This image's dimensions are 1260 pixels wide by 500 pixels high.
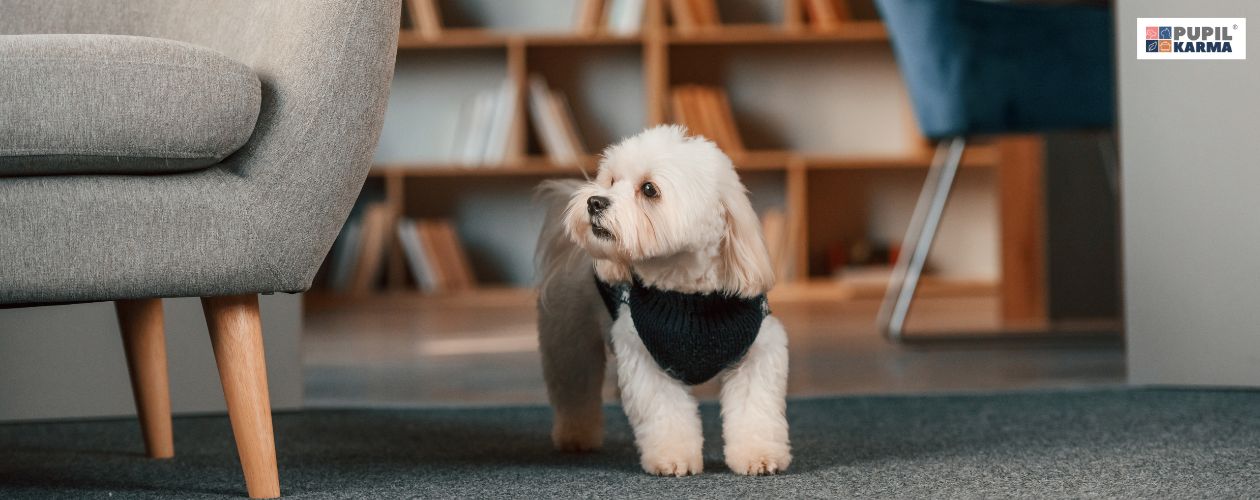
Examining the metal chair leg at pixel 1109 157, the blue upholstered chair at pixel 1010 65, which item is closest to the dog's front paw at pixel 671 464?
the blue upholstered chair at pixel 1010 65

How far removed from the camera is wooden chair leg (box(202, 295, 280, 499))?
1.26 m

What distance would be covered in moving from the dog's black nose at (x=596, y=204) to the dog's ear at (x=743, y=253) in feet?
0.40

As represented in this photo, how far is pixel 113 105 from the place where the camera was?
1150 millimetres

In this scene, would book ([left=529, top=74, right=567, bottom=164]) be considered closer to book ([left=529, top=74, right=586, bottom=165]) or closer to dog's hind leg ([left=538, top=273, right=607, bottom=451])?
book ([left=529, top=74, right=586, bottom=165])

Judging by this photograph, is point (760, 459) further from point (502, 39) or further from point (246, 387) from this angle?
point (502, 39)

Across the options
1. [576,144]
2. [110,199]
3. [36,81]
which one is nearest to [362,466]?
[110,199]

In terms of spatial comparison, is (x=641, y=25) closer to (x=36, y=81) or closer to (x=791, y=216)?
(x=791, y=216)

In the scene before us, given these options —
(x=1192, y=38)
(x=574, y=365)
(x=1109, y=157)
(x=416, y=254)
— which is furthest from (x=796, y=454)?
(x=416, y=254)

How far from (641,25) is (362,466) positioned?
10.7 ft

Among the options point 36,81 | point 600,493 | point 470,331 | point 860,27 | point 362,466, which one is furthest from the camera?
point 860,27

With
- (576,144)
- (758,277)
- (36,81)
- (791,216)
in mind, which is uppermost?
(36,81)

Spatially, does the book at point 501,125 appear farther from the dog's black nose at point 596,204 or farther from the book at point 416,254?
the dog's black nose at point 596,204

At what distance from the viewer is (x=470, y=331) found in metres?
3.45

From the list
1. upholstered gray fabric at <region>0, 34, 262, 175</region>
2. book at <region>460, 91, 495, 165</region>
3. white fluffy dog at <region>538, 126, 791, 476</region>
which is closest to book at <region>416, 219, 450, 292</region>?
book at <region>460, 91, 495, 165</region>
